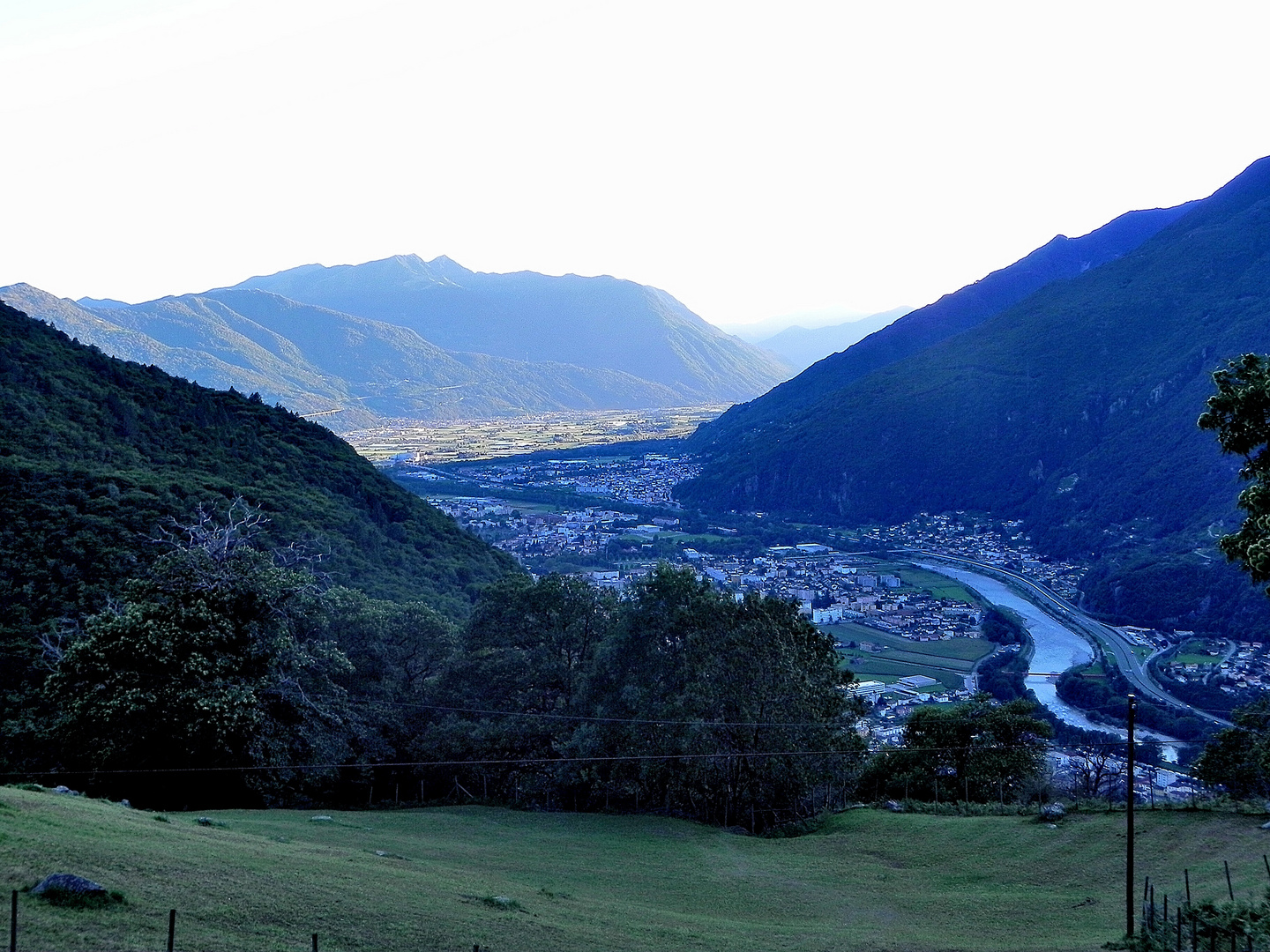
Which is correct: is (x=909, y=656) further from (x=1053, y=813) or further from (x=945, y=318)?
(x=945, y=318)

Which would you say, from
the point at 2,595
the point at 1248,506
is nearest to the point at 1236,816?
the point at 1248,506

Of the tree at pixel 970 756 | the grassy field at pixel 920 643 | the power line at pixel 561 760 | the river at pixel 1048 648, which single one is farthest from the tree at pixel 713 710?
the grassy field at pixel 920 643

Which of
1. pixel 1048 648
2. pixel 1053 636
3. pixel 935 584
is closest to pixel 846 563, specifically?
pixel 935 584

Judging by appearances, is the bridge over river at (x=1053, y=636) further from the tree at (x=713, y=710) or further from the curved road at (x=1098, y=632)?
the tree at (x=713, y=710)

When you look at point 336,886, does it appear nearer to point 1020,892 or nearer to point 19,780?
point 1020,892

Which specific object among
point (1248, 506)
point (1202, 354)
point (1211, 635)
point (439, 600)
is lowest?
point (1211, 635)

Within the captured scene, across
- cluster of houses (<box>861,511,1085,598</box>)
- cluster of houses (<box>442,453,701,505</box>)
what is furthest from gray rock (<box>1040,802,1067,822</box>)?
cluster of houses (<box>442,453,701,505</box>)
